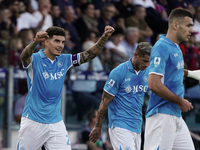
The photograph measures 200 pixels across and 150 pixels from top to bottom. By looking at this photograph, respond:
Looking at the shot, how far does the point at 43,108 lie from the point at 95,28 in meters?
4.79

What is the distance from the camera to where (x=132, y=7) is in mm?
10289

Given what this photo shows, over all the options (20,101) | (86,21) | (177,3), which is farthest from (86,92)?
(177,3)

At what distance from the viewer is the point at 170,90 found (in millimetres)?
4035

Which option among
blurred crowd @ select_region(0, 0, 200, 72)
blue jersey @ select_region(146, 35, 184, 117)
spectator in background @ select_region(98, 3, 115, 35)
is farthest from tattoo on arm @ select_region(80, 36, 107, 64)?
spectator in background @ select_region(98, 3, 115, 35)

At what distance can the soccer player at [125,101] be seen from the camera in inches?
198

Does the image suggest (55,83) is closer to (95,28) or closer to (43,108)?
(43,108)

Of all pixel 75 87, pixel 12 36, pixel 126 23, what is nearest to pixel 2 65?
pixel 12 36

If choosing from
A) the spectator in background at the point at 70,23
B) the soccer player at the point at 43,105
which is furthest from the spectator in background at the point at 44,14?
the soccer player at the point at 43,105

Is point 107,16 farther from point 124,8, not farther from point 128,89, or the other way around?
point 128,89

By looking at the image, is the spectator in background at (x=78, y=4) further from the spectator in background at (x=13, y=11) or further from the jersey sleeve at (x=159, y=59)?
the jersey sleeve at (x=159, y=59)

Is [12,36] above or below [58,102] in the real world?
above

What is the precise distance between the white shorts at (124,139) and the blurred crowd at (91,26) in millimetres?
2838

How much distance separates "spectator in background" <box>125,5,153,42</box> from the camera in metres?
10.1

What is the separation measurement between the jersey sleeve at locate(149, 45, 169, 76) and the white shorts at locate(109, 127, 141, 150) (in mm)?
1347
